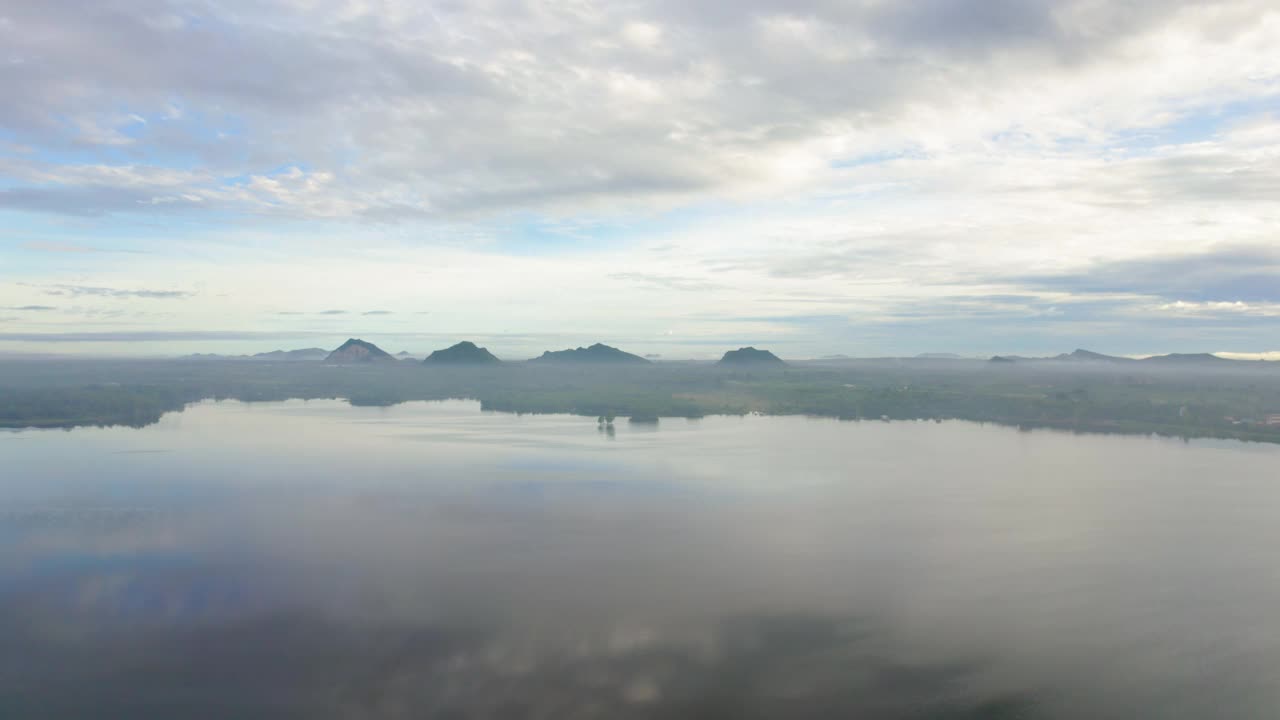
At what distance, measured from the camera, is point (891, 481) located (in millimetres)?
29688

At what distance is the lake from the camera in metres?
11.4

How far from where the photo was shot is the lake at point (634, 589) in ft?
37.5

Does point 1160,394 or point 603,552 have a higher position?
point 1160,394

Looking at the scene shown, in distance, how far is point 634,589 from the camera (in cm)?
1619

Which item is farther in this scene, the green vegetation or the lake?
the green vegetation

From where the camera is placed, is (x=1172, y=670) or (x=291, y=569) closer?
(x=1172, y=670)

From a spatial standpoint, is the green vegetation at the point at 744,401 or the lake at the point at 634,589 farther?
the green vegetation at the point at 744,401

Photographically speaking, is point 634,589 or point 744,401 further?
point 744,401

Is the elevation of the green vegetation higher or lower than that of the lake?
higher

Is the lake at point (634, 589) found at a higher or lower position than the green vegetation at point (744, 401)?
lower

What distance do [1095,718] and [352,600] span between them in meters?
13.0

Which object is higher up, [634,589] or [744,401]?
[744,401]

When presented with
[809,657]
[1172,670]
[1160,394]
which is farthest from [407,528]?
[1160,394]

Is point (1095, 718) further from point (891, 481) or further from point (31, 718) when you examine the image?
point (891, 481)
